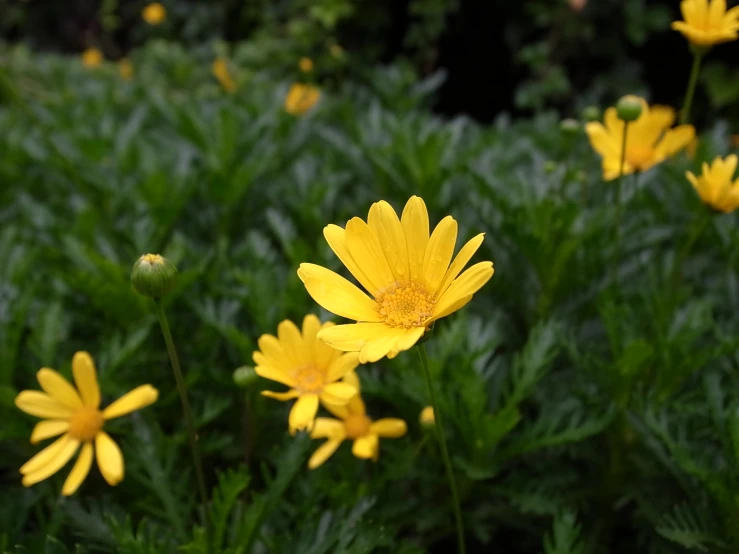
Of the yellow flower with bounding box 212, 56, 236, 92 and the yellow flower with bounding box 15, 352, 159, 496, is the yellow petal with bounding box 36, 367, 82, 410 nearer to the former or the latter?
the yellow flower with bounding box 15, 352, 159, 496

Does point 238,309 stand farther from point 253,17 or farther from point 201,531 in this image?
point 253,17

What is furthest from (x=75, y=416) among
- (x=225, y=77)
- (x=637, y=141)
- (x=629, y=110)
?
(x=225, y=77)

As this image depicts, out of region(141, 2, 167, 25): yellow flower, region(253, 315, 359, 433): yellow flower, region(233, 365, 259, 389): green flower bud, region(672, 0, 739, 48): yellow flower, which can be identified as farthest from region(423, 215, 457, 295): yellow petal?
region(141, 2, 167, 25): yellow flower

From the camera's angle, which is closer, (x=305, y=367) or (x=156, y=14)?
(x=305, y=367)

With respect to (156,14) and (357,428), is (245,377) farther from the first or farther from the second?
(156,14)

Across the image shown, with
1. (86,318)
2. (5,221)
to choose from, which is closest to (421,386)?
(86,318)

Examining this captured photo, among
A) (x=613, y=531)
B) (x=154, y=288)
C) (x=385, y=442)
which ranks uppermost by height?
(x=154, y=288)

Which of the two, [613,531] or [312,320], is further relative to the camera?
[613,531]
